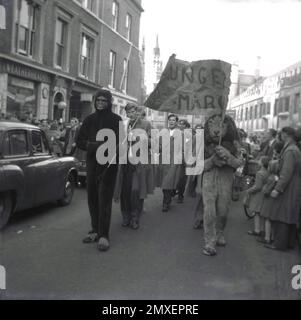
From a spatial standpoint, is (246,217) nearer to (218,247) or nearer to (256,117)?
(218,247)

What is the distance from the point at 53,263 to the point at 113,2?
22.1m

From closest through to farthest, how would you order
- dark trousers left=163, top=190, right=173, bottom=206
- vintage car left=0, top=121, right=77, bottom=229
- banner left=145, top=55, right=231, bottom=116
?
banner left=145, top=55, right=231, bottom=116 < vintage car left=0, top=121, right=77, bottom=229 < dark trousers left=163, top=190, right=173, bottom=206

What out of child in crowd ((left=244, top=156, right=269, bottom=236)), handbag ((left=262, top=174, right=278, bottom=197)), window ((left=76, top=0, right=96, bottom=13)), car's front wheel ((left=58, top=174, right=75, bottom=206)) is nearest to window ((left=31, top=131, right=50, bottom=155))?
car's front wheel ((left=58, top=174, right=75, bottom=206))

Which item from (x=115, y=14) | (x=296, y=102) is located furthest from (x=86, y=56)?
(x=296, y=102)

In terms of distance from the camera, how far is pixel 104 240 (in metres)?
5.53

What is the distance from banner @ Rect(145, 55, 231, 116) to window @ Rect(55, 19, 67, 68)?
45.0ft

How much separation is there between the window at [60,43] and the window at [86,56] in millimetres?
2034

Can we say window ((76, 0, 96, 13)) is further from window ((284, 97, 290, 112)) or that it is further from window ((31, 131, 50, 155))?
window ((284, 97, 290, 112))

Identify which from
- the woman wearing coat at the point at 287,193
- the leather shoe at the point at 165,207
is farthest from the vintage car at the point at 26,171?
the woman wearing coat at the point at 287,193

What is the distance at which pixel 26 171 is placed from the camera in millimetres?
6734

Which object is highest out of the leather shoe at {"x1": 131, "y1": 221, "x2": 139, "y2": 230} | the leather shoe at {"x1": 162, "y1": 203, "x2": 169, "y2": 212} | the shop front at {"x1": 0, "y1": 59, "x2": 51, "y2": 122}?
the shop front at {"x1": 0, "y1": 59, "x2": 51, "y2": 122}

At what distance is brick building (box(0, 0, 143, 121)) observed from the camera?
1512 cm

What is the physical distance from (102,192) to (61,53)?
14835 millimetres

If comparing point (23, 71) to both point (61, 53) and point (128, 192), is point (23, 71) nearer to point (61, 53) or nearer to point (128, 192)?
point (61, 53)
